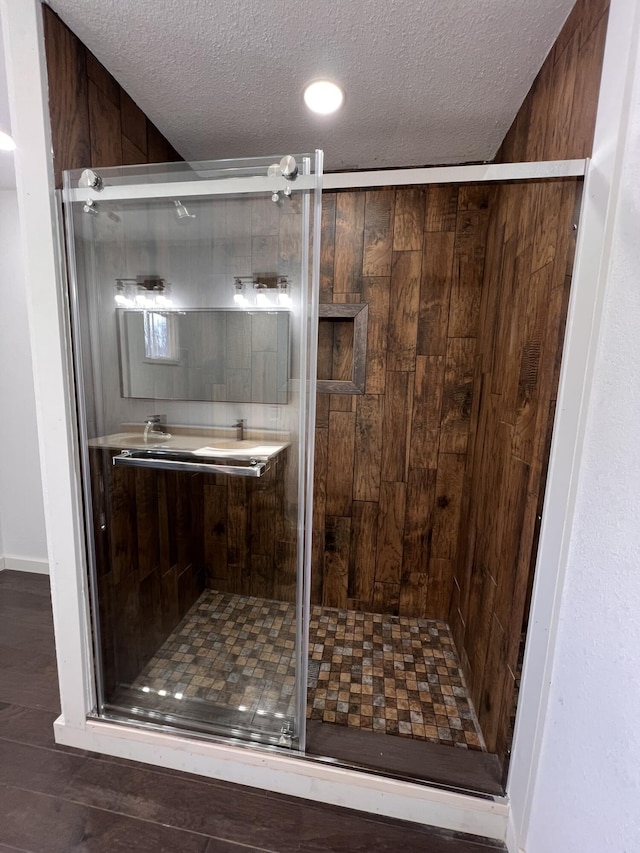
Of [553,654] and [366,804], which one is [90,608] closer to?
[366,804]

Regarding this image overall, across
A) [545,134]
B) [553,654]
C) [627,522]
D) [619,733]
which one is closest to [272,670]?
[553,654]

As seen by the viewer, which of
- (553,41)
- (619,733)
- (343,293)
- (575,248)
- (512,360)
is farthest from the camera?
(343,293)

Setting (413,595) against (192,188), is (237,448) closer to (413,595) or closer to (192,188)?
(192,188)

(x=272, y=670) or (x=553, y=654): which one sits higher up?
(x=553, y=654)

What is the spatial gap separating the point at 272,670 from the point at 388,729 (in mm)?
494

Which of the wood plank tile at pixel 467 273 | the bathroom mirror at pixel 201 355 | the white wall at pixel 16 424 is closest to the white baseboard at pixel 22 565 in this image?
the white wall at pixel 16 424

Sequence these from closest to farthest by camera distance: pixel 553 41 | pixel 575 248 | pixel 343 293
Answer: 1. pixel 575 248
2. pixel 553 41
3. pixel 343 293

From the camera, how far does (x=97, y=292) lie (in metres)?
1.36

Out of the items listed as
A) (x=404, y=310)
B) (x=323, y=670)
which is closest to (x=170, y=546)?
(x=323, y=670)

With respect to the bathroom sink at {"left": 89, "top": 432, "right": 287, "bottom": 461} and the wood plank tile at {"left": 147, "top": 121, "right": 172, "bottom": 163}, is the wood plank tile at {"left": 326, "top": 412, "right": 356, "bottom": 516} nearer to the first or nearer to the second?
the bathroom sink at {"left": 89, "top": 432, "right": 287, "bottom": 461}

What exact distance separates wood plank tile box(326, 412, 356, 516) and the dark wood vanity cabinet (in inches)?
18.5

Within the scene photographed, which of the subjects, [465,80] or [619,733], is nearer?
[619,733]

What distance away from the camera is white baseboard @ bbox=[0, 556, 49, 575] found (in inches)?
95.1

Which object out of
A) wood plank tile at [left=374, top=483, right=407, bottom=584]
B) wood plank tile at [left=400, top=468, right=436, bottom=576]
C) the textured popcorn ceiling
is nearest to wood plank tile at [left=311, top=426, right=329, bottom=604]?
wood plank tile at [left=374, top=483, right=407, bottom=584]
